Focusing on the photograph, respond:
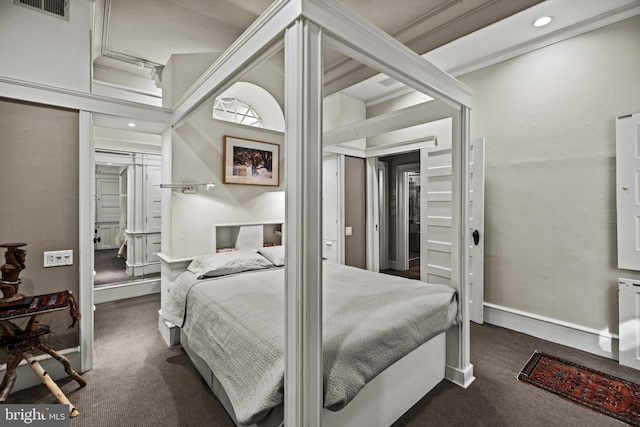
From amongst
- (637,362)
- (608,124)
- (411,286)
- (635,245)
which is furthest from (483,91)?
(637,362)

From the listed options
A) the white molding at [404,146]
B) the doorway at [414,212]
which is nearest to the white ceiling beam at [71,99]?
the white molding at [404,146]

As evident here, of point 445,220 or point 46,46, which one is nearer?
point 46,46

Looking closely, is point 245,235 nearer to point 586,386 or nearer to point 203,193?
point 203,193

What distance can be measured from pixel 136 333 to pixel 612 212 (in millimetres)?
4679

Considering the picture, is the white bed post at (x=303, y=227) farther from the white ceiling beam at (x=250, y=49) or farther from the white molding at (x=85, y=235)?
the white molding at (x=85, y=235)

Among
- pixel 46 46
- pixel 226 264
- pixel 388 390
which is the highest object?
pixel 46 46

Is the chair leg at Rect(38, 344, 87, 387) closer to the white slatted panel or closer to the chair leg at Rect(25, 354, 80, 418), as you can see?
the chair leg at Rect(25, 354, 80, 418)

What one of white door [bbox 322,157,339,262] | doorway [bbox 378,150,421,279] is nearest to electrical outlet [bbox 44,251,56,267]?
white door [bbox 322,157,339,262]

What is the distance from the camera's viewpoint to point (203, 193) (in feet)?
10.4

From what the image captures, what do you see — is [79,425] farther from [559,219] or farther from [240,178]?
[559,219]

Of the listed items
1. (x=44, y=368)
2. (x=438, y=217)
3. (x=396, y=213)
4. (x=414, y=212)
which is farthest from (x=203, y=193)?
(x=414, y=212)

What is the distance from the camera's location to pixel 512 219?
322 centimetres

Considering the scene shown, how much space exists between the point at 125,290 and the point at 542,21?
5458 mm

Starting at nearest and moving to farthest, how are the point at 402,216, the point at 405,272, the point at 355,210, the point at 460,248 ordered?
the point at 460,248
the point at 355,210
the point at 405,272
the point at 402,216
